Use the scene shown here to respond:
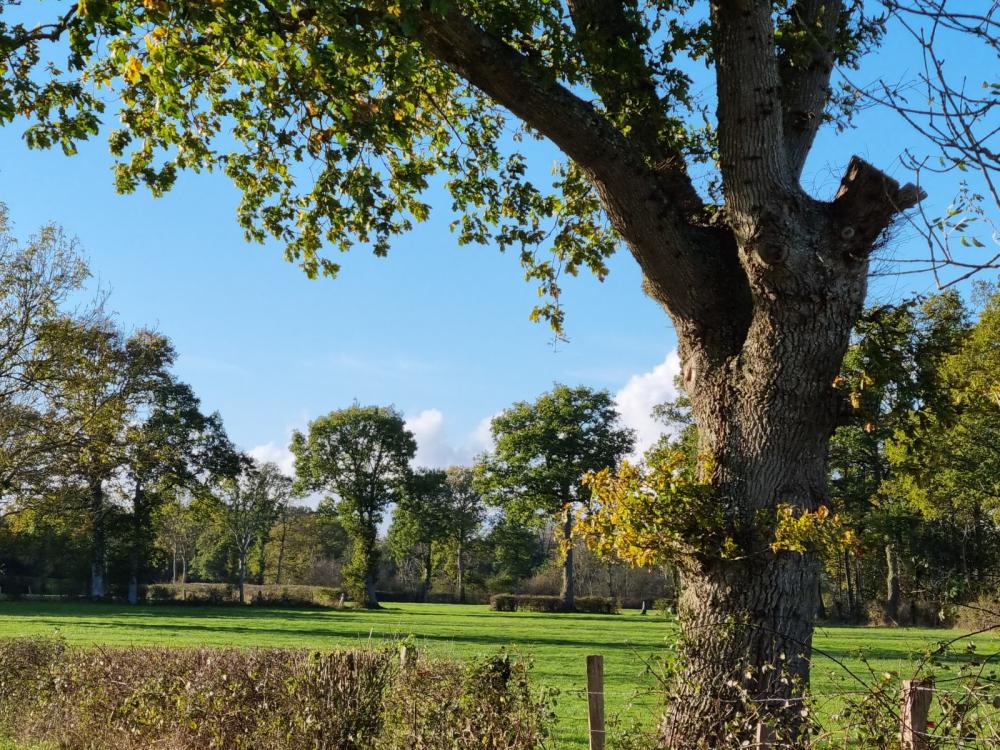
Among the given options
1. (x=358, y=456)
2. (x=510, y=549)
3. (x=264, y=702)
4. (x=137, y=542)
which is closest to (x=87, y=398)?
(x=264, y=702)

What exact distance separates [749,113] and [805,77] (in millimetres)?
1257

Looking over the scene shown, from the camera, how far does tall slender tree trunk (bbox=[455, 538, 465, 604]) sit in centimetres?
6072

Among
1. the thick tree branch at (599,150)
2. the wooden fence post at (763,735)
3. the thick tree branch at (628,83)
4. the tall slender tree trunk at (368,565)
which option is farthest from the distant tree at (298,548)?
the wooden fence post at (763,735)

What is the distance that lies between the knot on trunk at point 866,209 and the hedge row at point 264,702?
13.6 feet

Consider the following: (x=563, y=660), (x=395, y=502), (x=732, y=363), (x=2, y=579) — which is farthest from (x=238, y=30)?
(x=2, y=579)

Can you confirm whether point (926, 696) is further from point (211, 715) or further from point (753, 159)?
point (211, 715)

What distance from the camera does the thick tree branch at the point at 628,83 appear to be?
7285 mm

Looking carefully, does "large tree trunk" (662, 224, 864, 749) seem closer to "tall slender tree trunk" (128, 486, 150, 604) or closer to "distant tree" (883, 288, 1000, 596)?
"distant tree" (883, 288, 1000, 596)

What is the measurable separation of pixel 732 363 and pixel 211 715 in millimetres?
5702

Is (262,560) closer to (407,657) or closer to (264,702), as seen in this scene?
(264,702)

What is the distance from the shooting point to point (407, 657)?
696 cm

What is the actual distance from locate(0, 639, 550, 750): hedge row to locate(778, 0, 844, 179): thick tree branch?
5099mm

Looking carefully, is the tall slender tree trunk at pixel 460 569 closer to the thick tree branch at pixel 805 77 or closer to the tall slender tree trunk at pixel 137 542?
the tall slender tree trunk at pixel 137 542

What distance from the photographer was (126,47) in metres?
8.37
